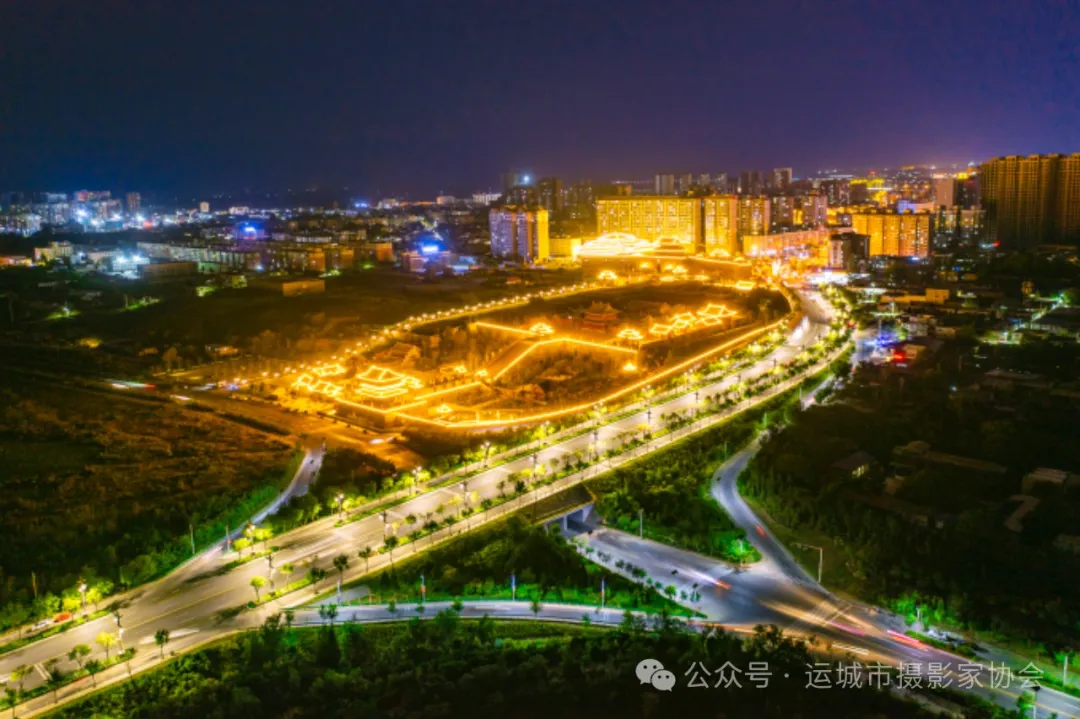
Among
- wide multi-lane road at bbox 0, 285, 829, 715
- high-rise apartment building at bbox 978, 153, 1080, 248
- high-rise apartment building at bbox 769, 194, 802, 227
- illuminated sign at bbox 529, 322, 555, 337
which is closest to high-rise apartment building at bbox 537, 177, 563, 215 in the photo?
high-rise apartment building at bbox 769, 194, 802, 227

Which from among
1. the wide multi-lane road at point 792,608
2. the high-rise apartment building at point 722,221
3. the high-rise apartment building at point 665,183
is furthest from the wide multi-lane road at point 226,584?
the high-rise apartment building at point 665,183

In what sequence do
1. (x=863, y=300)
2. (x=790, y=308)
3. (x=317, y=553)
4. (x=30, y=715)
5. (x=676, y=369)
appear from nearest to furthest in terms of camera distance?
(x=30, y=715) → (x=317, y=553) → (x=676, y=369) → (x=790, y=308) → (x=863, y=300)

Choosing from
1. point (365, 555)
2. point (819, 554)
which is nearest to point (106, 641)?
point (365, 555)

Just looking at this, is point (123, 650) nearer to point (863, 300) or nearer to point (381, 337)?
point (381, 337)

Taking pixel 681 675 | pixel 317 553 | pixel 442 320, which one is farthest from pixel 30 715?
pixel 442 320

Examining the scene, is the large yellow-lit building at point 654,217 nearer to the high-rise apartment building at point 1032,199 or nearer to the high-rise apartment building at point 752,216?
the high-rise apartment building at point 752,216

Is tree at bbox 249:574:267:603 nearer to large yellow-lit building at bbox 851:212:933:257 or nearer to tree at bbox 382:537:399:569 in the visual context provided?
tree at bbox 382:537:399:569

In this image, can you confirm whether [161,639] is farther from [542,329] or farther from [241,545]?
[542,329]
